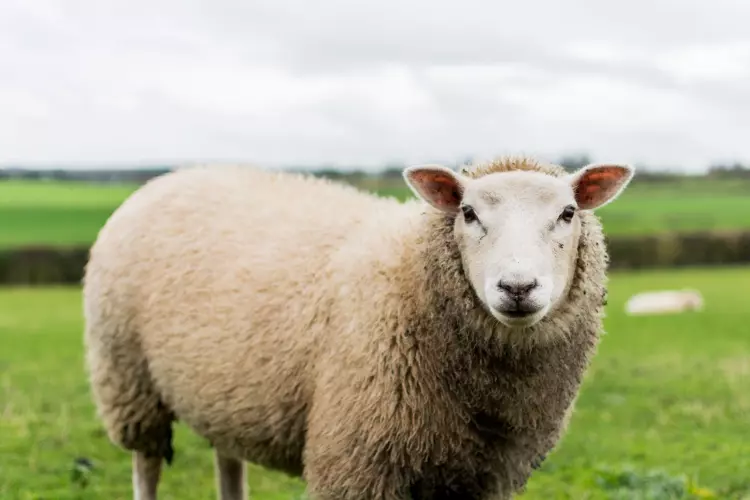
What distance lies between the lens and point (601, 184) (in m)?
4.47

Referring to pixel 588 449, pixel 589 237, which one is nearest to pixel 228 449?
pixel 589 237

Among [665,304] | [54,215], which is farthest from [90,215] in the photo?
[665,304]

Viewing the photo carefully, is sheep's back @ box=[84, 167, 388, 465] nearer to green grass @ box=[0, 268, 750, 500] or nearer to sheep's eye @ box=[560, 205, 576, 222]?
sheep's eye @ box=[560, 205, 576, 222]

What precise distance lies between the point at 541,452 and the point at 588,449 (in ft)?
14.1

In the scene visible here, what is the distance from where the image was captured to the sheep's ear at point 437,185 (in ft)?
14.2

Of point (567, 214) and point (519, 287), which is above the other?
point (567, 214)

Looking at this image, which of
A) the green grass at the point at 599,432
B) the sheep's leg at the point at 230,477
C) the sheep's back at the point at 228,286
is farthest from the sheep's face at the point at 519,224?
the sheep's leg at the point at 230,477

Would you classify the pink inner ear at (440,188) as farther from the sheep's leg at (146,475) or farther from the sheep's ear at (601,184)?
the sheep's leg at (146,475)

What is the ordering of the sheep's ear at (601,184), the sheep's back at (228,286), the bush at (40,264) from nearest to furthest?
the sheep's ear at (601,184), the sheep's back at (228,286), the bush at (40,264)

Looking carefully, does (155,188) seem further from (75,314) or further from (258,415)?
(75,314)

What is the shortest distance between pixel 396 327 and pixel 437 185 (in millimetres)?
694

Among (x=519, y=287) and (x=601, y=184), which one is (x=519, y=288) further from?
(x=601, y=184)

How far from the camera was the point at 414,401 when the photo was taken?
4383mm

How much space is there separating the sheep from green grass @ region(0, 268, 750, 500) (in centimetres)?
178
